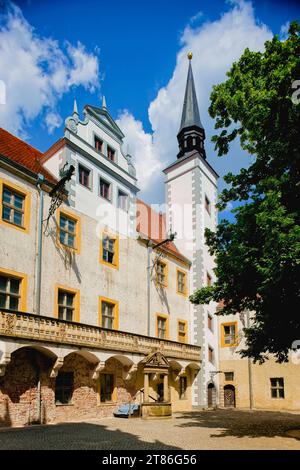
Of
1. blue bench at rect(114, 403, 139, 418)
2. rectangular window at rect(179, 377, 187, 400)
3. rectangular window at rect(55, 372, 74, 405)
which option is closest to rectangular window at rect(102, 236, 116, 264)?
rectangular window at rect(55, 372, 74, 405)

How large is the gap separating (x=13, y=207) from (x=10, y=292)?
3580 mm

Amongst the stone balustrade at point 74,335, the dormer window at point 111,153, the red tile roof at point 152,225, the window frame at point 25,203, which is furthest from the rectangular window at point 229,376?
the window frame at point 25,203

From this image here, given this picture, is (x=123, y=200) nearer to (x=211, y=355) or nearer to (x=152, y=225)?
(x=152, y=225)

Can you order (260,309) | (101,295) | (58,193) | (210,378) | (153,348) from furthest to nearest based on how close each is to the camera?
(210,378)
(153,348)
(101,295)
(58,193)
(260,309)

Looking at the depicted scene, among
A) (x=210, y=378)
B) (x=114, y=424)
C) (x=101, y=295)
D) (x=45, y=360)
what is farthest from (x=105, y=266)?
(x=210, y=378)

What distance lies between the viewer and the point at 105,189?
2491 centimetres

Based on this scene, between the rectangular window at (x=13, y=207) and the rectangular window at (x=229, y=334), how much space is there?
65.5ft

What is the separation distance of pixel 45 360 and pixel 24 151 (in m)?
10.9

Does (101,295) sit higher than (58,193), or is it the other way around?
(58,193)

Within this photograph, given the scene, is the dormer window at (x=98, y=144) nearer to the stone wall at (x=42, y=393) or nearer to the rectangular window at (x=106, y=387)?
the stone wall at (x=42, y=393)

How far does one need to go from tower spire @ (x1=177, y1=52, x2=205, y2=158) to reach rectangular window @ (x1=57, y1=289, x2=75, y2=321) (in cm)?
2032

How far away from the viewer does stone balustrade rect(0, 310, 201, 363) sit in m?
15.9

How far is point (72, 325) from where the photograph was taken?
18828 mm

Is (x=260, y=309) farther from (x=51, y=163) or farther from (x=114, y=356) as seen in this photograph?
(x=51, y=163)
